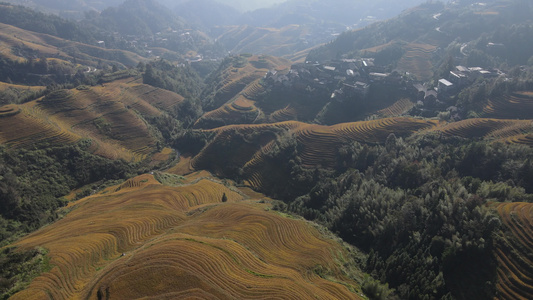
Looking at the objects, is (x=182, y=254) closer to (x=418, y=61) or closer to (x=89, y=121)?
(x=89, y=121)

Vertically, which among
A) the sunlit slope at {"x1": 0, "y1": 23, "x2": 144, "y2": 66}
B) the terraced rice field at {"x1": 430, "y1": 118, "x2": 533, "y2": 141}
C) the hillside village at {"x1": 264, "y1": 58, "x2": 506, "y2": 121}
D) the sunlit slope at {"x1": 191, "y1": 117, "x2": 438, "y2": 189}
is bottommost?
the sunlit slope at {"x1": 191, "y1": 117, "x2": 438, "y2": 189}

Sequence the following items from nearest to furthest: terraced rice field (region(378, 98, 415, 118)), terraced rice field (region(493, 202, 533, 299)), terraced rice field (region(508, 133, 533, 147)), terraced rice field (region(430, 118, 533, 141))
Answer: terraced rice field (region(493, 202, 533, 299))
terraced rice field (region(508, 133, 533, 147))
terraced rice field (region(430, 118, 533, 141))
terraced rice field (region(378, 98, 415, 118))

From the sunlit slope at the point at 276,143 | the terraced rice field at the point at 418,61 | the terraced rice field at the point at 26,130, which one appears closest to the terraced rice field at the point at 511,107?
the sunlit slope at the point at 276,143

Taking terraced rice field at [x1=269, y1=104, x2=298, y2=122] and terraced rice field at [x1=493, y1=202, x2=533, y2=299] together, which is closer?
terraced rice field at [x1=493, y1=202, x2=533, y2=299]

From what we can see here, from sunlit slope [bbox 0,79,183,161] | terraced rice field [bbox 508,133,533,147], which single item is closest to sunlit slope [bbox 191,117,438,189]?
terraced rice field [bbox 508,133,533,147]

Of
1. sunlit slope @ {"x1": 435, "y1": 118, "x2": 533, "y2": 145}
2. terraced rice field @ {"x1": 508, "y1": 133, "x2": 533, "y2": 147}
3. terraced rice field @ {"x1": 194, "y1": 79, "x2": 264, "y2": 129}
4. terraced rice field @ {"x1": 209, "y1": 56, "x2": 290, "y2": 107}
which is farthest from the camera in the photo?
terraced rice field @ {"x1": 209, "y1": 56, "x2": 290, "y2": 107}

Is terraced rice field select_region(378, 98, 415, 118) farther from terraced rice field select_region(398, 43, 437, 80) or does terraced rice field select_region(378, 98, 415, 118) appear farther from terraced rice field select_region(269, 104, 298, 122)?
terraced rice field select_region(269, 104, 298, 122)

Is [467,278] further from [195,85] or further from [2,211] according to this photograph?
[195,85]
